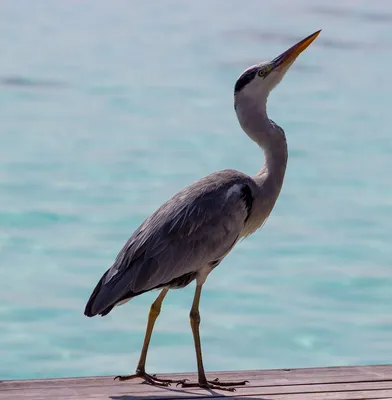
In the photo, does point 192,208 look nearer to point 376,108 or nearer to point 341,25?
point 376,108

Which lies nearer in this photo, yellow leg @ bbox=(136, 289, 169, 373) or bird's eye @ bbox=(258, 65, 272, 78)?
yellow leg @ bbox=(136, 289, 169, 373)

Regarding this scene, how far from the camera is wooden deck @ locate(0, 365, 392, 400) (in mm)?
4887

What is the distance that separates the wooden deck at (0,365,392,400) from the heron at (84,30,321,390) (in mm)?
92

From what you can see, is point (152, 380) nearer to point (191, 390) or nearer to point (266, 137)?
point (191, 390)

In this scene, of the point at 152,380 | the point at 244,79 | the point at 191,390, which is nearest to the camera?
the point at 191,390

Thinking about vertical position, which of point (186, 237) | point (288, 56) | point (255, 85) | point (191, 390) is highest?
point (288, 56)

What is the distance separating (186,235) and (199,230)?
6cm

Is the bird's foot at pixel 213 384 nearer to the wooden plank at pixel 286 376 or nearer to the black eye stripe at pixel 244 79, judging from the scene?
A: the wooden plank at pixel 286 376

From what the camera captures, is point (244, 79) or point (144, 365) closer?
point (144, 365)

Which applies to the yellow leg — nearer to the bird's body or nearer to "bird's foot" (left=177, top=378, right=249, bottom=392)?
the bird's body

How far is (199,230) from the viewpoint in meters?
5.27

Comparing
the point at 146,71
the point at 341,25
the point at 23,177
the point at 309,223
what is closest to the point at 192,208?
the point at 309,223

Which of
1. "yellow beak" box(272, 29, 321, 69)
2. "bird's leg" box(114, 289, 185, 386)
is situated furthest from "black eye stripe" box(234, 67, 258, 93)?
"bird's leg" box(114, 289, 185, 386)

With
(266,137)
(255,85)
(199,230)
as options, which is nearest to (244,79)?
(255,85)
